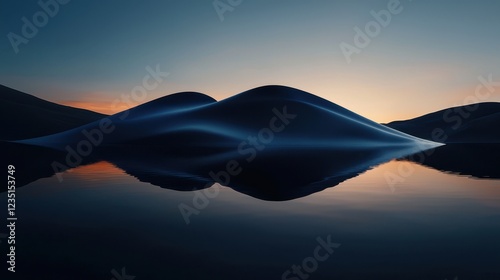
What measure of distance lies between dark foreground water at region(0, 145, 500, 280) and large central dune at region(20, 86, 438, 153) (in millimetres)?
21425

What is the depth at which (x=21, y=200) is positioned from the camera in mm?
7355

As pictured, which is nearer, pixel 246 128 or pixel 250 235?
pixel 250 235

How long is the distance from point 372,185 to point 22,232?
863 centimetres

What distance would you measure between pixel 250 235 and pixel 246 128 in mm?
36751

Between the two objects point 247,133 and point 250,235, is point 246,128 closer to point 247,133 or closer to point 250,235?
point 247,133

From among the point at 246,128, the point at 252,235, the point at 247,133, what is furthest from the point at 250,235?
the point at 246,128

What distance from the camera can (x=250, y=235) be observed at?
196 inches

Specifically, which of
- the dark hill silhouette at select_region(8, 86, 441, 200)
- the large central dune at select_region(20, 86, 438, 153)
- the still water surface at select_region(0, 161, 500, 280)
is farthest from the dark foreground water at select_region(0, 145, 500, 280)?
the large central dune at select_region(20, 86, 438, 153)

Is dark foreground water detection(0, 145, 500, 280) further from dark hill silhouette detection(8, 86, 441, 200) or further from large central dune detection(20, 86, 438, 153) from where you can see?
large central dune detection(20, 86, 438, 153)

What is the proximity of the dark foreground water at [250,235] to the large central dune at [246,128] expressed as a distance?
21.4 meters

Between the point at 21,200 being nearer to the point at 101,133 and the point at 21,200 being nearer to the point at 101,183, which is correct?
the point at 101,183

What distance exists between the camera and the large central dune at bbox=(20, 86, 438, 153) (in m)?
33.8

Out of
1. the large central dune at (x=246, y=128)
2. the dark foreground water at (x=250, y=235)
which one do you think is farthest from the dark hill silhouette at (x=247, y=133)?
the dark foreground water at (x=250, y=235)

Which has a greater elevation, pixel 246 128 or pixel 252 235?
pixel 246 128
